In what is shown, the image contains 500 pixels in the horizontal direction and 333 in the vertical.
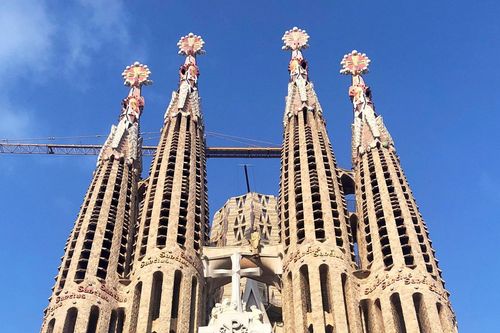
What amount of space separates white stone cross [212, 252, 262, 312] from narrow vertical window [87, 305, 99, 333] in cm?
687

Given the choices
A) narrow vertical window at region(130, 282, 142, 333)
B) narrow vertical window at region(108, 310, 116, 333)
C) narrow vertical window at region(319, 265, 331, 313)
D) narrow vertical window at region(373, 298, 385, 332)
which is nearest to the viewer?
narrow vertical window at region(130, 282, 142, 333)

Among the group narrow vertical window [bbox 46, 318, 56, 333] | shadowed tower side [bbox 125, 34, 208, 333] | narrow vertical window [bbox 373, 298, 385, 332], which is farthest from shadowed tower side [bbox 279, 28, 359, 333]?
narrow vertical window [bbox 46, 318, 56, 333]

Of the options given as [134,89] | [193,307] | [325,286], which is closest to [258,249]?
[325,286]

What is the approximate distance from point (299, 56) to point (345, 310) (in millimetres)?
27769

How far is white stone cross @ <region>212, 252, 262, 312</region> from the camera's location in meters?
38.2

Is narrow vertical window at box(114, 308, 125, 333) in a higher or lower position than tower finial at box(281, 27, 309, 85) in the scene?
lower

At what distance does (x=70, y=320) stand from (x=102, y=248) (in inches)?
213

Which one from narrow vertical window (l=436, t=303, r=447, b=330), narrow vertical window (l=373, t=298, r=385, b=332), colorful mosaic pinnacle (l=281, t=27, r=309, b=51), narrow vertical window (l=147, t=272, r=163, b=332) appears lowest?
narrow vertical window (l=436, t=303, r=447, b=330)

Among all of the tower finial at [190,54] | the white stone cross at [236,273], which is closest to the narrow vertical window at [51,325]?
the white stone cross at [236,273]

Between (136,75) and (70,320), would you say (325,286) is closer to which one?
(70,320)

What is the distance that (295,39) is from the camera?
64.8 meters

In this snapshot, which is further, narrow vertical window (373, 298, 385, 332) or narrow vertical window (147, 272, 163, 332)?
narrow vertical window (147, 272, 163, 332)

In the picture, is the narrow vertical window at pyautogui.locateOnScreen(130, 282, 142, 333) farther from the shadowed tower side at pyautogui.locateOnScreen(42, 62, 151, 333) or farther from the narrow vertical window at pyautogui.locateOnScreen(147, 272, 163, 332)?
the shadowed tower side at pyautogui.locateOnScreen(42, 62, 151, 333)

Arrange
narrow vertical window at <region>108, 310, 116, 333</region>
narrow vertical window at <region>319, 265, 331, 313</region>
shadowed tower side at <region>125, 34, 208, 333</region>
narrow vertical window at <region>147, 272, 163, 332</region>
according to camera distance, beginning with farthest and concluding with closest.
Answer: narrow vertical window at <region>319, 265, 331, 313</region> < shadowed tower side at <region>125, 34, 208, 333</region> < narrow vertical window at <region>108, 310, 116, 333</region> < narrow vertical window at <region>147, 272, 163, 332</region>
